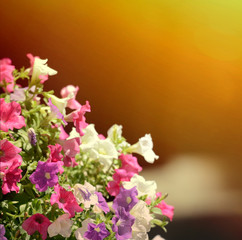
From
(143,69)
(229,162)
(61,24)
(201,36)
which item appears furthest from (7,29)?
(229,162)

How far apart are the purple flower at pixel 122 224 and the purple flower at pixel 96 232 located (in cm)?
3

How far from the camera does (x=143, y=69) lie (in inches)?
66.9

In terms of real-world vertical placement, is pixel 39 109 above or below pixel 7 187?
above

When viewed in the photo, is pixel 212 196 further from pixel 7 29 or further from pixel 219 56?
pixel 7 29

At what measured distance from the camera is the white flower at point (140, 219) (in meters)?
1.00

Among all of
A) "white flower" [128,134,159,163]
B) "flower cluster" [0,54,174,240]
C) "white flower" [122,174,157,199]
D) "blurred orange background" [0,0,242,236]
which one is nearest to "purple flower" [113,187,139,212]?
"flower cluster" [0,54,174,240]

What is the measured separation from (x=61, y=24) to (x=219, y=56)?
65 centimetres

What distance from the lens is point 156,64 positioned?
1.69 m

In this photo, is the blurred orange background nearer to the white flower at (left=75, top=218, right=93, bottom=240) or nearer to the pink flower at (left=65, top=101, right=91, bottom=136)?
the pink flower at (left=65, top=101, right=91, bottom=136)

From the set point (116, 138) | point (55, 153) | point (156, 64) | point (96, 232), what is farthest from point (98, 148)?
point (156, 64)

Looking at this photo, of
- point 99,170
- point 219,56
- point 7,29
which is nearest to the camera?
point 99,170

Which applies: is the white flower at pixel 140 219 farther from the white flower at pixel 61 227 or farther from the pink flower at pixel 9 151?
the pink flower at pixel 9 151

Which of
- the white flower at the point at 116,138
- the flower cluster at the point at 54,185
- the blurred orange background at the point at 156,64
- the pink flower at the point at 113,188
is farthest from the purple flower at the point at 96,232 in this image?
the blurred orange background at the point at 156,64

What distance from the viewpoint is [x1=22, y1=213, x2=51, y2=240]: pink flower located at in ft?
2.97
